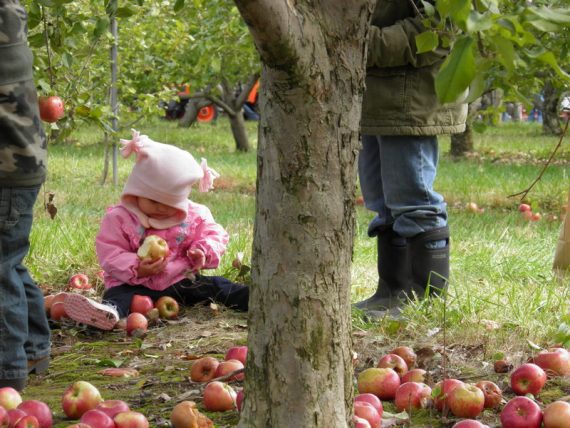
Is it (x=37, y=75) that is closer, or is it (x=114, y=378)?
(x=114, y=378)

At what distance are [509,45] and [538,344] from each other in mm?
2325

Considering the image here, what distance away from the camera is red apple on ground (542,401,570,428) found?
2461 millimetres

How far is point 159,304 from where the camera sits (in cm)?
416

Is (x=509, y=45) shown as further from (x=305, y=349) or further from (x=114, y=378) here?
(x=114, y=378)

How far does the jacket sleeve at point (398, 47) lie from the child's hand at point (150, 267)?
4.14 feet

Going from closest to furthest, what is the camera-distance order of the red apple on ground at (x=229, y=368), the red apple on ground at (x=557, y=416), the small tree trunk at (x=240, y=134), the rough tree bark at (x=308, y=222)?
the rough tree bark at (x=308, y=222)
the red apple on ground at (x=557, y=416)
the red apple on ground at (x=229, y=368)
the small tree trunk at (x=240, y=134)

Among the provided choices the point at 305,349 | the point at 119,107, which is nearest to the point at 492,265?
the point at 305,349

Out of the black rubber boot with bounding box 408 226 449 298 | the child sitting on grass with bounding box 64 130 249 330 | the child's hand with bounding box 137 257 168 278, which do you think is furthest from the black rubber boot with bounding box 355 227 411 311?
the child's hand with bounding box 137 257 168 278

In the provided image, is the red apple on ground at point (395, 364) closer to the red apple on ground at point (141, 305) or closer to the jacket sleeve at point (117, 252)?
the red apple on ground at point (141, 305)

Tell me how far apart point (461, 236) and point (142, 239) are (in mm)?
2859

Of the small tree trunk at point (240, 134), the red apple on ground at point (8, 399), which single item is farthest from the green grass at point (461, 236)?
the red apple on ground at point (8, 399)

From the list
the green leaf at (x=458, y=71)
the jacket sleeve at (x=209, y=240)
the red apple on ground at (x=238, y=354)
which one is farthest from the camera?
the jacket sleeve at (x=209, y=240)

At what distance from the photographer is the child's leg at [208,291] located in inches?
170

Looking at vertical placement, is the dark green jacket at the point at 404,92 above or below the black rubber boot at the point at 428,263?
above
